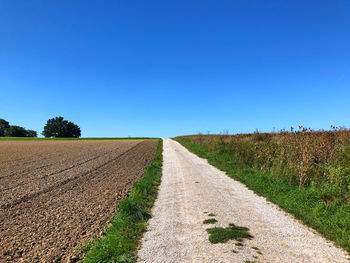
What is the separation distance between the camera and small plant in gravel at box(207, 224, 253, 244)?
15.5 ft

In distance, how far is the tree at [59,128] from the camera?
354 feet

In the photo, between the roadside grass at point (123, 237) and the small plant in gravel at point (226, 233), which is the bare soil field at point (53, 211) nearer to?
the roadside grass at point (123, 237)

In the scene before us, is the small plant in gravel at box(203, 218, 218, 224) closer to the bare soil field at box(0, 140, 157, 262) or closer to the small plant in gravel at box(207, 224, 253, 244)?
the small plant in gravel at box(207, 224, 253, 244)

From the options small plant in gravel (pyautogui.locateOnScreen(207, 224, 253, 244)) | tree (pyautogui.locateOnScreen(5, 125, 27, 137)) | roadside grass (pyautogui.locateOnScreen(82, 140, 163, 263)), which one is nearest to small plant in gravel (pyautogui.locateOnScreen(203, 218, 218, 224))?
small plant in gravel (pyautogui.locateOnScreen(207, 224, 253, 244))

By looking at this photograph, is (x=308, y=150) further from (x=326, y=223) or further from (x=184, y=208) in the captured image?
(x=184, y=208)

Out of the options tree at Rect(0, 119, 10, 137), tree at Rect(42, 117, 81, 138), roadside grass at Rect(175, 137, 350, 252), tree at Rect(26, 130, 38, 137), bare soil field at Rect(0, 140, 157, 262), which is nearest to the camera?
bare soil field at Rect(0, 140, 157, 262)

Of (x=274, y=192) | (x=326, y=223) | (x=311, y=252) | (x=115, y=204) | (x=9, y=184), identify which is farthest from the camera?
(x=9, y=184)

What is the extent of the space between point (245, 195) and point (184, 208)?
115 inches

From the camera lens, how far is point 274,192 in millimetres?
8352

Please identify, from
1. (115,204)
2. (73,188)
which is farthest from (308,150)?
(73,188)

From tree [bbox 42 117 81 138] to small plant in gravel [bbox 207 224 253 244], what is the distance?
12134cm

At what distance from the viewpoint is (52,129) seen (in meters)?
108

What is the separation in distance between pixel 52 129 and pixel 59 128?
3.80 metres

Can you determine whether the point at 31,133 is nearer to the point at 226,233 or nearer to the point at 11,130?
the point at 11,130
